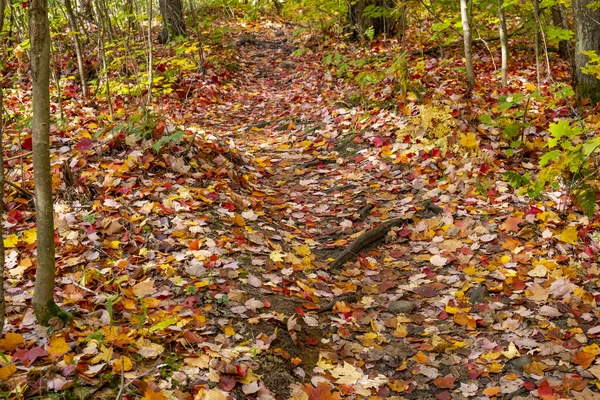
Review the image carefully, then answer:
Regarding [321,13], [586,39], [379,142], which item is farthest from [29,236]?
[321,13]

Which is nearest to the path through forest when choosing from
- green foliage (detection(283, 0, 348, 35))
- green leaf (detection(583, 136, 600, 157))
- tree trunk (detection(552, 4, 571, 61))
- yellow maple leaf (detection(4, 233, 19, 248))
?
green leaf (detection(583, 136, 600, 157))

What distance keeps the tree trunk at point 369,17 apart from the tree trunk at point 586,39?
14.5ft

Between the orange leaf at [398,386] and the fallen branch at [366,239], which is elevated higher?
the fallen branch at [366,239]

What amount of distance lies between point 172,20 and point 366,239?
861 cm

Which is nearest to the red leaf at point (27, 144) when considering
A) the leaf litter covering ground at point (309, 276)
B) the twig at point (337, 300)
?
the leaf litter covering ground at point (309, 276)

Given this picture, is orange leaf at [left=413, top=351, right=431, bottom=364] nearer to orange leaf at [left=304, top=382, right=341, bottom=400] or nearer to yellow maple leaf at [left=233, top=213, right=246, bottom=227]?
orange leaf at [left=304, top=382, right=341, bottom=400]

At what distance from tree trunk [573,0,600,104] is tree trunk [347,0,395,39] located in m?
4.43

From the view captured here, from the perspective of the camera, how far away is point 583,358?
117 inches

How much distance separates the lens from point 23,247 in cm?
357

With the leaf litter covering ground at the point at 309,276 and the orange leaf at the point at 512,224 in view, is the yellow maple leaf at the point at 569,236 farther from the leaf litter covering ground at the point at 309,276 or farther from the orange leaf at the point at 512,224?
the orange leaf at the point at 512,224

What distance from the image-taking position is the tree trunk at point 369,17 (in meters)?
9.76

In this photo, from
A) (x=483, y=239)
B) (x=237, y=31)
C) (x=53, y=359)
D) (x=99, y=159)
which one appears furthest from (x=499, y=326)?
(x=237, y=31)

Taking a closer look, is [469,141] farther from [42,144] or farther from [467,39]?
[42,144]

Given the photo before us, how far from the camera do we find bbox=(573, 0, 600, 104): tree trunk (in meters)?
5.62
